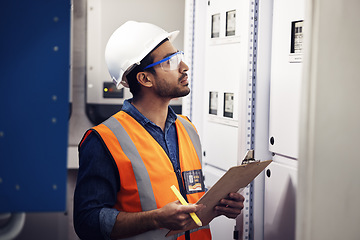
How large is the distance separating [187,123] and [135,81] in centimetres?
38

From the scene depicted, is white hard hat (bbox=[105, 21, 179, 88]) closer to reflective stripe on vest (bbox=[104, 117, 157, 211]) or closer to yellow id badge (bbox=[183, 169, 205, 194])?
reflective stripe on vest (bbox=[104, 117, 157, 211])

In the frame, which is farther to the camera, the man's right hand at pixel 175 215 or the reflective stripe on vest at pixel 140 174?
the reflective stripe on vest at pixel 140 174

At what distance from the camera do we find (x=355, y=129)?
1.75m

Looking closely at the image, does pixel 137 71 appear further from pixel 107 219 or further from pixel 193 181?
pixel 107 219

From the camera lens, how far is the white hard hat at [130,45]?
2.28 meters

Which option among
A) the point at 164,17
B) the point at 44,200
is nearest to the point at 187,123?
the point at 44,200

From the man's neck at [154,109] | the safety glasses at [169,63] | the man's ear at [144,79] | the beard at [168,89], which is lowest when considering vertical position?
the man's neck at [154,109]

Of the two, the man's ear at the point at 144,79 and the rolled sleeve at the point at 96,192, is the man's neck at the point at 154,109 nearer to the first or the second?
the man's ear at the point at 144,79

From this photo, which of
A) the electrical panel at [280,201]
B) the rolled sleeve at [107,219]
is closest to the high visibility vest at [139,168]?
the rolled sleeve at [107,219]

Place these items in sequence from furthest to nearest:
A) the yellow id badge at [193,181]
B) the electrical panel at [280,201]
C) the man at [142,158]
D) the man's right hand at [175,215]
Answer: the electrical panel at [280,201] < the yellow id badge at [193,181] < the man at [142,158] < the man's right hand at [175,215]

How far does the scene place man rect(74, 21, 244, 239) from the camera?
1.96 meters

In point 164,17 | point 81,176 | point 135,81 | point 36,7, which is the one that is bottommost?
point 81,176

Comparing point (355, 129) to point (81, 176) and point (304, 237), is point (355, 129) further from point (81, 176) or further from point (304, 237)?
point (81, 176)

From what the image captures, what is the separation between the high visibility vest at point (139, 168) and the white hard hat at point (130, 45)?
27cm
